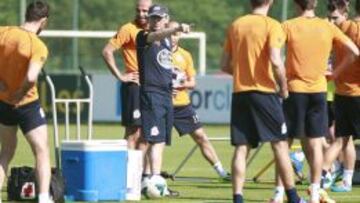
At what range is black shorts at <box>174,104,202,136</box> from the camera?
1739 cm

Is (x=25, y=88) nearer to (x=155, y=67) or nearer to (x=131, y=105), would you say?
(x=155, y=67)

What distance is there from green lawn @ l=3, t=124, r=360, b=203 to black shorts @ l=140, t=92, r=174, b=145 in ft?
2.28

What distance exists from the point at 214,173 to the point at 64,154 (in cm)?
464

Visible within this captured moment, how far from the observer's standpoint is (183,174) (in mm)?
18938

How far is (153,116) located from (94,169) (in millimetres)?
1018

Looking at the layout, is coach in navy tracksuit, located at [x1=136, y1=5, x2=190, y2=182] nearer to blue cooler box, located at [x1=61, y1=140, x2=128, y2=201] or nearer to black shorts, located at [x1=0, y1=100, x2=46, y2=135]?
blue cooler box, located at [x1=61, y1=140, x2=128, y2=201]

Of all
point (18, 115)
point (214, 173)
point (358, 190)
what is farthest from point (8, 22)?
point (18, 115)

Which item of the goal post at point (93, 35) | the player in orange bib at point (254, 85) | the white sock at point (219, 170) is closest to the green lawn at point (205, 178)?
the white sock at point (219, 170)

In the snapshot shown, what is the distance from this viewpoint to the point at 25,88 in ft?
42.9

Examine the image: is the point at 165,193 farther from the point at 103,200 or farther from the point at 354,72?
the point at 354,72

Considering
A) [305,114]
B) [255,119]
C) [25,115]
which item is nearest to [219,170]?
[305,114]

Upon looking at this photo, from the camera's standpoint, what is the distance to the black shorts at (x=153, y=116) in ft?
50.6

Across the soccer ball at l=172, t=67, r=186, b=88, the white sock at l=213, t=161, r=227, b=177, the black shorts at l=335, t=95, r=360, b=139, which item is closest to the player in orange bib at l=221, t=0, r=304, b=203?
the black shorts at l=335, t=95, r=360, b=139

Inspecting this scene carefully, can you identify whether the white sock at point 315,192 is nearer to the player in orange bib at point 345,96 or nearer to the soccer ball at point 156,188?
the player in orange bib at point 345,96
